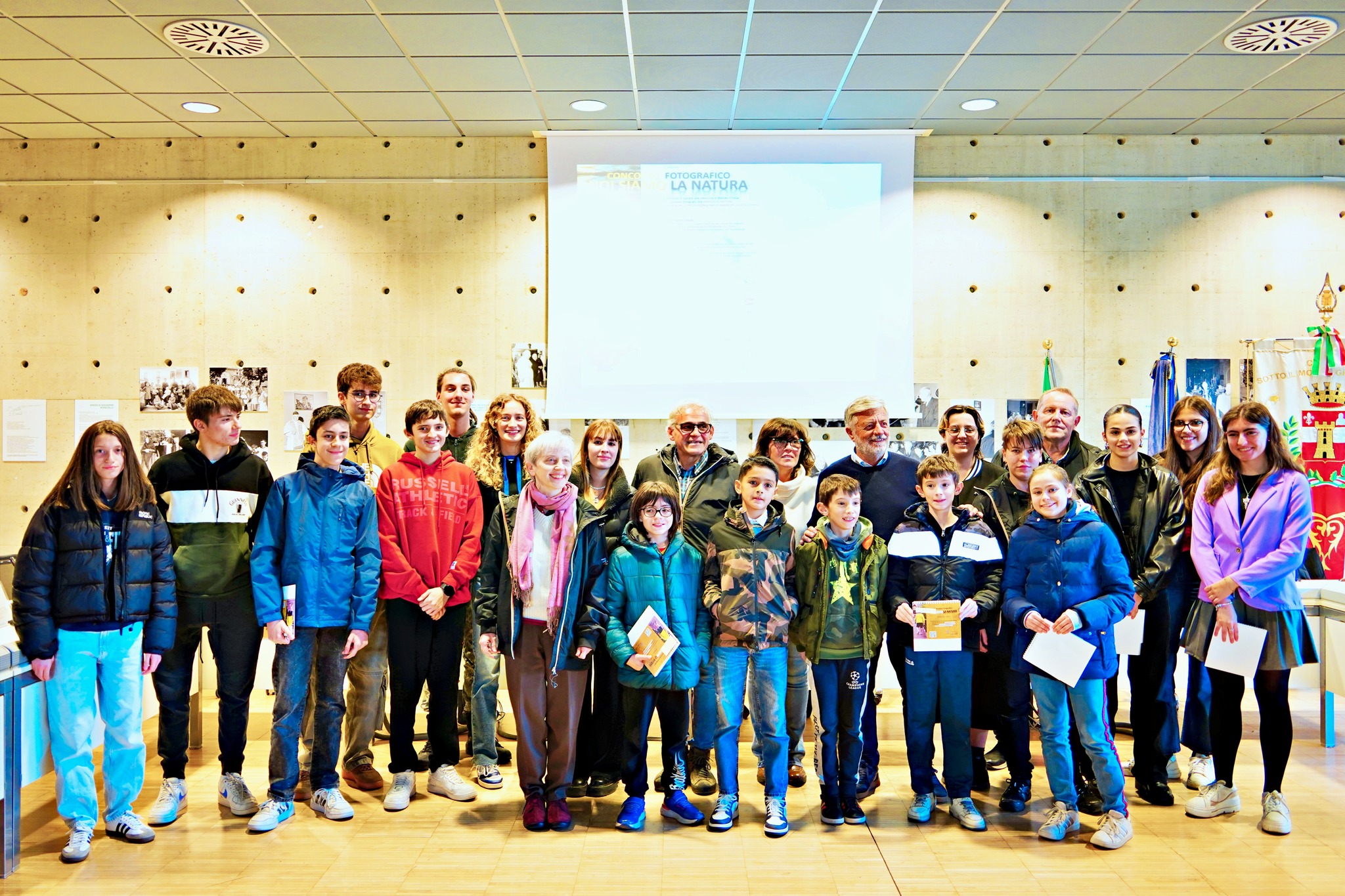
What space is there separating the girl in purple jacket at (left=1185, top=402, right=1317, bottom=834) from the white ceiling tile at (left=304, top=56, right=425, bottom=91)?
4.33 meters

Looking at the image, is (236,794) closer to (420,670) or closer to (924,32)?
(420,670)

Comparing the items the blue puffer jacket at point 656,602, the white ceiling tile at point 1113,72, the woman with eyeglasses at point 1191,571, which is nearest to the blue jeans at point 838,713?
the blue puffer jacket at point 656,602

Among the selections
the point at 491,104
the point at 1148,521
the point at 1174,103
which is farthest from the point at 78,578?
the point at 1174,103

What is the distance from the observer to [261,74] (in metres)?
5.08

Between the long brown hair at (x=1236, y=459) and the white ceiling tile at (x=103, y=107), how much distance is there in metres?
5.88

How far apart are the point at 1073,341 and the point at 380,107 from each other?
4.65 metres

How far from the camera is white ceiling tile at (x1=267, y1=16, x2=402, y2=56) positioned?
444cm

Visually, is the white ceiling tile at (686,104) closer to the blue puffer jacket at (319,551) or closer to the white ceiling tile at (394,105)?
the white ceiling tile at (394,105)

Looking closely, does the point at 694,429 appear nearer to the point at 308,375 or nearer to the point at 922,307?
the point at 922,307

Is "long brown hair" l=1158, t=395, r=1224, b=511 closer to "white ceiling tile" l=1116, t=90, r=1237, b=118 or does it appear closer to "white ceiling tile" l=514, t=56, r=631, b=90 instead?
"white ceiling tile" l=1116, t=90, r=1237, b=118

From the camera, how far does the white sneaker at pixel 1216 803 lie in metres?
3.46

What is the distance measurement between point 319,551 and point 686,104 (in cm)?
353

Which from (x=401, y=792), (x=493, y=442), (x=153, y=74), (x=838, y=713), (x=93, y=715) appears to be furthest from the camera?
(x=153, y=74)

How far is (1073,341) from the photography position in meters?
6.16
